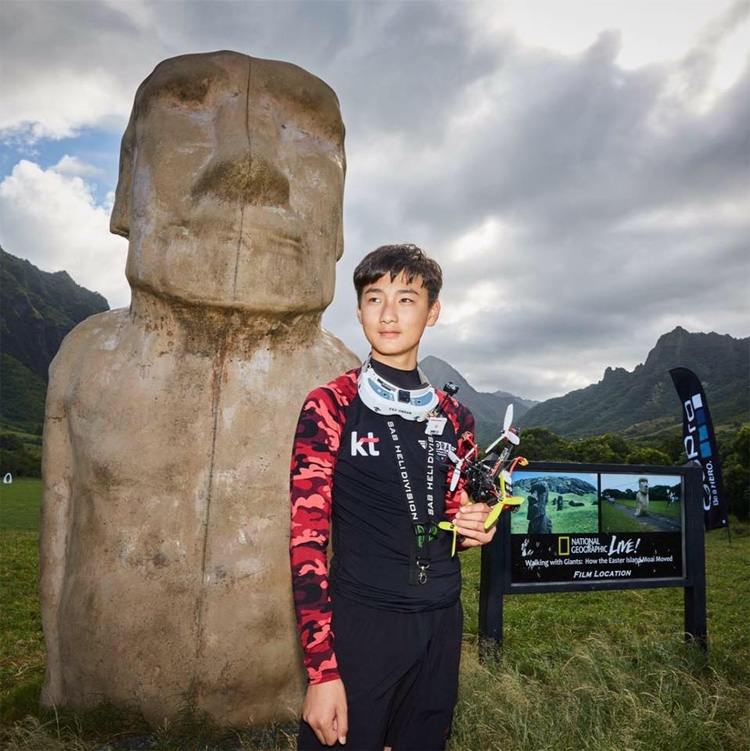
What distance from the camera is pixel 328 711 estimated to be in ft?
5.81

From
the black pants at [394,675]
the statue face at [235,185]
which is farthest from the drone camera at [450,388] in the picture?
the statue face at [235,185]

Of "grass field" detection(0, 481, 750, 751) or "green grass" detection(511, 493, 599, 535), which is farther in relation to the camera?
"green grass" detection(511, 493, 599, 535)

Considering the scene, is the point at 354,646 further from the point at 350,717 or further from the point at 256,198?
the point at 256,198

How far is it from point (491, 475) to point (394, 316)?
1.99 feet

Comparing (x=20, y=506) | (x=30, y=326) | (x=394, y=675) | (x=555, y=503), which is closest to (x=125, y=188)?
(x=394, y=675)

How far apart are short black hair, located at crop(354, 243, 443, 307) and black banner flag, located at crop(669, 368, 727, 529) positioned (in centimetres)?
1049

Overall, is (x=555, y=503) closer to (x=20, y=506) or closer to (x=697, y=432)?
(x=697, y=432)

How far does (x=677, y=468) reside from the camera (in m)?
5.68

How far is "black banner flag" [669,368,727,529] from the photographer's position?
1145 centimetres

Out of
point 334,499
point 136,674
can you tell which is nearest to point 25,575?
point 136,674

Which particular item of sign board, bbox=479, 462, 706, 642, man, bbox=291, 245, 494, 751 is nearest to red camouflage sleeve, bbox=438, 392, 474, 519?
man, bbox=291, 245, 494, 751

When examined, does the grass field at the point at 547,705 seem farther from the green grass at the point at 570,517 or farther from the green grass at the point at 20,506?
the green grass at the point at 20,506

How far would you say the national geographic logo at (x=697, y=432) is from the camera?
11422 millimetres

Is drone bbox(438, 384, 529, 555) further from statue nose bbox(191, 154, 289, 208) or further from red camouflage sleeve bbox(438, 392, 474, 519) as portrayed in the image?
statue nose bbox(191, 154, 289, 208)
